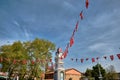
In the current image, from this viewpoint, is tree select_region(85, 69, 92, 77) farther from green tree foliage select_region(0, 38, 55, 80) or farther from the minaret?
the minaret

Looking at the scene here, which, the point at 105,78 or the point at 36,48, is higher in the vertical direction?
the point at 36,48

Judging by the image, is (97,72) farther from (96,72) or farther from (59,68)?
(59,68)

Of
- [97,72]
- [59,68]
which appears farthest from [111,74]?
[59,68]

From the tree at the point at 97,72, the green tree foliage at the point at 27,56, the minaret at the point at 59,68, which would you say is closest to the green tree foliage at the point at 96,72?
the tree at the point at 97,72

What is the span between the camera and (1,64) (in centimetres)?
4256

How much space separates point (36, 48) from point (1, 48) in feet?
29.4

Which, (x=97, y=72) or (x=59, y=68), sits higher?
(x=97, y=72)

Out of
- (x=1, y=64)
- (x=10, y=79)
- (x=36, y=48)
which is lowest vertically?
(x=10, y=79)

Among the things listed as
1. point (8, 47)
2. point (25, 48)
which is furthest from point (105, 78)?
point (8, 47)

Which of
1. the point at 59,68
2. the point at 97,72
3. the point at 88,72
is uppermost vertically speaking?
the point at 88,72

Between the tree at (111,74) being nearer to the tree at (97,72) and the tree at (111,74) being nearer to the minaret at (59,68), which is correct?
the tree at (97,72)

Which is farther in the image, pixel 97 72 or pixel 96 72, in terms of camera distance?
pixel 96 72

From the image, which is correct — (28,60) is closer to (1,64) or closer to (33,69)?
(33,69)

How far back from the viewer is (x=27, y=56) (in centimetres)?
4181
